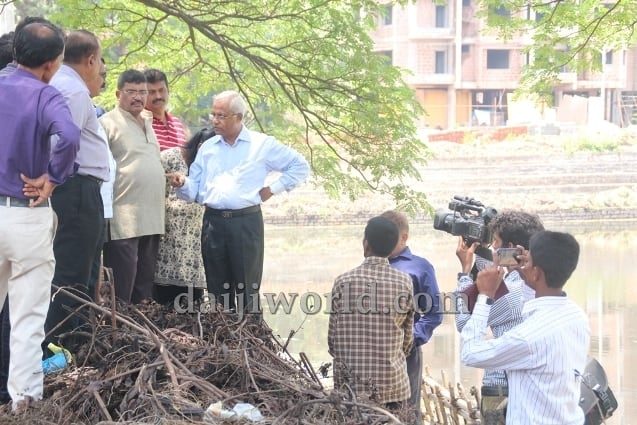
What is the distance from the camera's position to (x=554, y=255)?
361cm

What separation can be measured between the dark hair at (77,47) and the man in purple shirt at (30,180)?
34.0 inches

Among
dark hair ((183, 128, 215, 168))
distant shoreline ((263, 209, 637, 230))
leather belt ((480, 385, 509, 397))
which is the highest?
dark hair ((183, 128, 215, 168))

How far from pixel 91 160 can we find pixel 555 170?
29.7 m

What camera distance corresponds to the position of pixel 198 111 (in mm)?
10953

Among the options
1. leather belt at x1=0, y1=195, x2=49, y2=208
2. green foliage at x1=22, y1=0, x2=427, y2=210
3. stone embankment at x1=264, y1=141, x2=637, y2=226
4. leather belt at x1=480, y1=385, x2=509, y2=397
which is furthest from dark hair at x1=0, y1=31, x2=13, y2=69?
stone embankment at x1=264, y1=141, x2=637, y2=226

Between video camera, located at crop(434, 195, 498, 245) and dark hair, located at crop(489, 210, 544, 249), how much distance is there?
4cm

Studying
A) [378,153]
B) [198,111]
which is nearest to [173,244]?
[378,153]

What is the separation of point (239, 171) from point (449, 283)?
49.2 ft

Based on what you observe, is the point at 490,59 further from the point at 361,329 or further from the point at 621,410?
the point at 361,329

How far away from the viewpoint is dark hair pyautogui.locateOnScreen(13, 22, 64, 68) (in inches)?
151

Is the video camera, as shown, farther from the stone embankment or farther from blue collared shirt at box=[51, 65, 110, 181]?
the stone embankment

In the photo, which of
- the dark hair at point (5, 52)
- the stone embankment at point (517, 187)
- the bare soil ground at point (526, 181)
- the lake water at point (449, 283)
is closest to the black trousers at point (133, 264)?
the dark hair at point (5, 52)

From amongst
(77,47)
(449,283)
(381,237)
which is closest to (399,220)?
(381,237)

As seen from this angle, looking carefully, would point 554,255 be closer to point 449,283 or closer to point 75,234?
point 75,234
